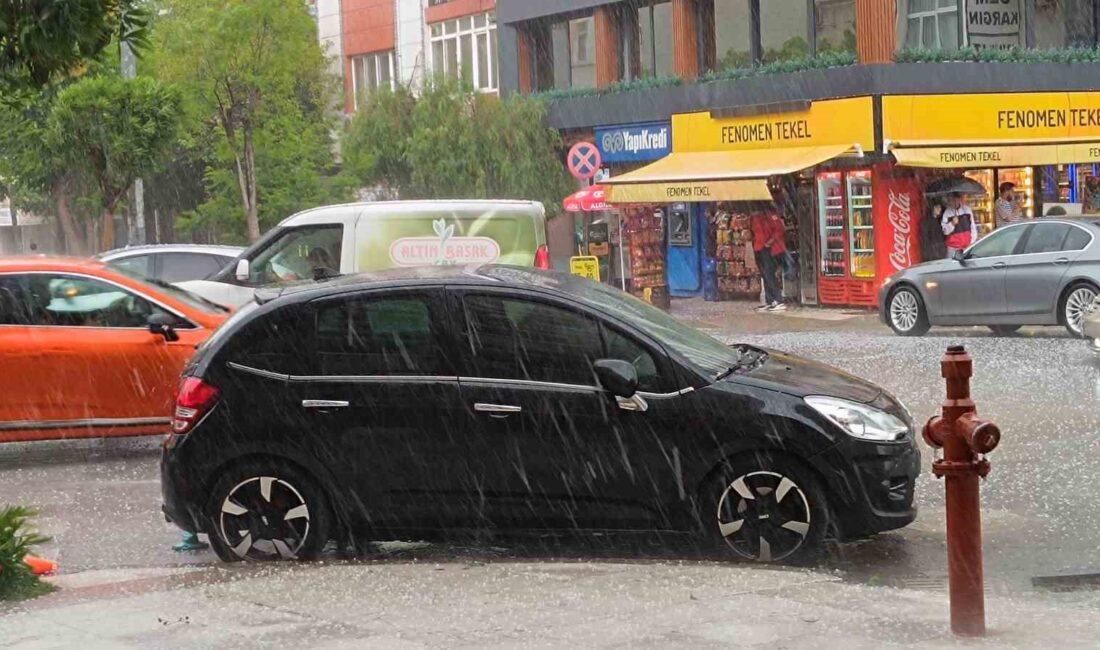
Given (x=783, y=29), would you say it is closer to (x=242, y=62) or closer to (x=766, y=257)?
(x=766, y=257)

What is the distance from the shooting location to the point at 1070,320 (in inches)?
776

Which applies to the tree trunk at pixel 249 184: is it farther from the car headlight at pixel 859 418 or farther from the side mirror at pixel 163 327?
the car headlight at pixel 859 418

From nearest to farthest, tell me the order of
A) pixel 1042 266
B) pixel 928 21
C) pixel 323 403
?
pixel 323 403
pixel 1042 266
pixel 928 21

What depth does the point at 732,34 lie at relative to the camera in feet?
108

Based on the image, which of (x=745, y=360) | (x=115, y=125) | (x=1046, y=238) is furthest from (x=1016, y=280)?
(x=115, y=125)

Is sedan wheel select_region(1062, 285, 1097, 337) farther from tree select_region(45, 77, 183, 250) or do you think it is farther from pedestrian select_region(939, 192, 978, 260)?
tree select_region(45, 77, 183, 250)

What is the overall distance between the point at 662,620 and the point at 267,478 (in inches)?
103

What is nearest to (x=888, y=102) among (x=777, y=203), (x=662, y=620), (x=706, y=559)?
(x=777, y=203)

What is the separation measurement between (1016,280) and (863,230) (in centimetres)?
808

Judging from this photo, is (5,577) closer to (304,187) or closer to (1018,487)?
(1018,487)

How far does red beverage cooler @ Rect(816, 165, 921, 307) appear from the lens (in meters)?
27.5

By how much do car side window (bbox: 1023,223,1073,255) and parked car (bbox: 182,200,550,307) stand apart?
6821mm

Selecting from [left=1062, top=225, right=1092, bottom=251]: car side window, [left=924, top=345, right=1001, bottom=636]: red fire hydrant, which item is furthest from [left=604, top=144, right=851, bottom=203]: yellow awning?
[left=924, top=345, right=1001, bottom=636]: red fire hydrant

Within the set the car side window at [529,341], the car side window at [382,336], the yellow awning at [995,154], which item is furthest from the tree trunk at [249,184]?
the car side window at [529,341]
